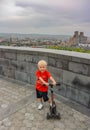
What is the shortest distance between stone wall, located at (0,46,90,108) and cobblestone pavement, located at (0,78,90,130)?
0.38 m

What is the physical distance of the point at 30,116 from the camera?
2818 mm

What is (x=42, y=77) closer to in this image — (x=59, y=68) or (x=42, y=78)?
(x=42, y=78)

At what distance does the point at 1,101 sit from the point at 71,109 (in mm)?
1597

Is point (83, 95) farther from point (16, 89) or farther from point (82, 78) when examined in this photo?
point (16, 89)

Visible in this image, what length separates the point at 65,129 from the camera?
96.7 inches

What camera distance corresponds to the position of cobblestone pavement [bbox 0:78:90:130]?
2.53 m

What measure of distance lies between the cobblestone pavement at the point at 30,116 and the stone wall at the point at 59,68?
38cm

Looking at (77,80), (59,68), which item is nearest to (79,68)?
(77,80)

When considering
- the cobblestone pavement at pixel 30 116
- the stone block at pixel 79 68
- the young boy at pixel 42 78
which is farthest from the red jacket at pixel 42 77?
the stone block at pixel 79 68

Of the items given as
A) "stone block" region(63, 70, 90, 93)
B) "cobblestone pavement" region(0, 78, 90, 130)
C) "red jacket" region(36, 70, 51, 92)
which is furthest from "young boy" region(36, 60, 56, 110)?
"stone block" region(63, 70, 90, 93)

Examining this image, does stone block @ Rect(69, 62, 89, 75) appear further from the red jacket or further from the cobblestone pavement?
the cobblestone pavement

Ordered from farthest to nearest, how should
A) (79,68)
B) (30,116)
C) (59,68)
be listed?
(59,68), (79,68), (30,116)

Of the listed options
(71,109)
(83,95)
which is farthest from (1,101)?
(83,95)

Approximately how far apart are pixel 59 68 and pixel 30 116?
4.17 feet
